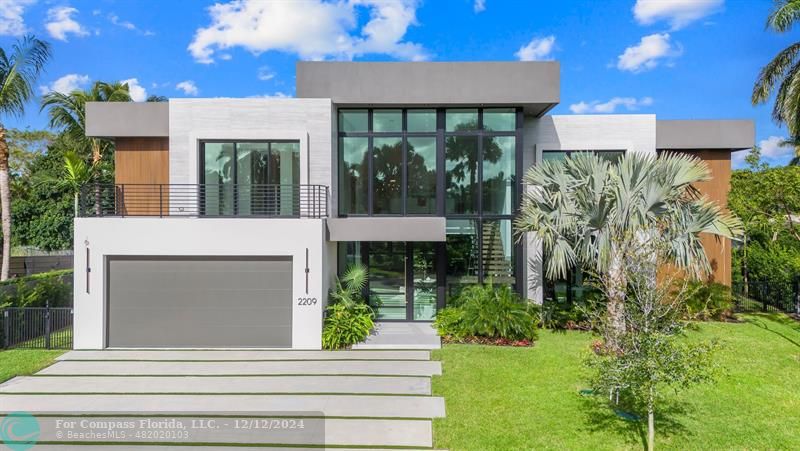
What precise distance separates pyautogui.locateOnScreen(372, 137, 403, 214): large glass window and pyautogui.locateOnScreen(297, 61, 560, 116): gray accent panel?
1298 mm

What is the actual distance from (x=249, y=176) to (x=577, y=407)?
10422 mm


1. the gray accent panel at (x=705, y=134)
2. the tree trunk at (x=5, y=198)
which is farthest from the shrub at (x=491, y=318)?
the tree trunk at (x=5, y=198)

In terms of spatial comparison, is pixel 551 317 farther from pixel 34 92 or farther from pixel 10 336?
pixel 34 92

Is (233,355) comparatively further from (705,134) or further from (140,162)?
(705,134)

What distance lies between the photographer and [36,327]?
11.1m

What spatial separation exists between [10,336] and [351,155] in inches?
406

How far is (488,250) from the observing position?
41.9 feet

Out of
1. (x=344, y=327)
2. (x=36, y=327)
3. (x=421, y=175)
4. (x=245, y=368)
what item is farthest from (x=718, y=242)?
(x=36, y=327)

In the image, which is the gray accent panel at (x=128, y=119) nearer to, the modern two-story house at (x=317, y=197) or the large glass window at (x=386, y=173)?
the modern two-story house at (x=317, y=197)

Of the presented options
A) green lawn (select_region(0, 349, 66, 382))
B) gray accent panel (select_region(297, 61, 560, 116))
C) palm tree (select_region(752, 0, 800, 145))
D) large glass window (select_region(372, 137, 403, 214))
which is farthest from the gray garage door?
palm tree (select_region(752, 0, 800, 145))

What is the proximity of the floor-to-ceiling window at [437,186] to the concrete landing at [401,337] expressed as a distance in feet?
2.22

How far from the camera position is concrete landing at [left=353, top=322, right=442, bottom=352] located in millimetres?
10812

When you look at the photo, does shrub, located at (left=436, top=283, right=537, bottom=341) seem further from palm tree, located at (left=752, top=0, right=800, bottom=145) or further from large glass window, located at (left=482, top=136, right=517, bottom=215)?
palm tree, located at (left=752, top=0, right=800, bottom=145)

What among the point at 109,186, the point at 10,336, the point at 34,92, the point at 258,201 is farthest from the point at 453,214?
the point at 34,92
